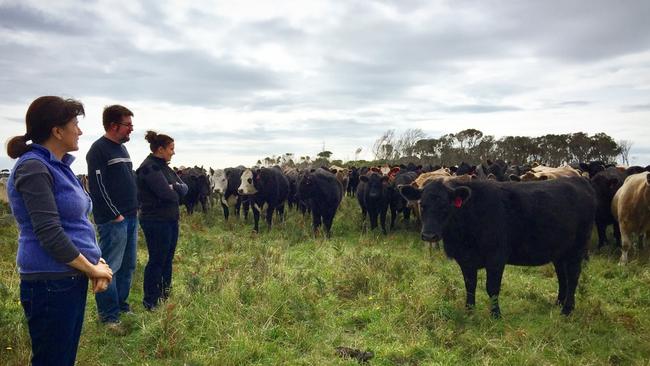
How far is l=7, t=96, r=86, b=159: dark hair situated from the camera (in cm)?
276

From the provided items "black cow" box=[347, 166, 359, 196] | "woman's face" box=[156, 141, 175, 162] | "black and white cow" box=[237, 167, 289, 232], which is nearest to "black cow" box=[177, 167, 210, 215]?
"black and white cow" box=[237, 167, 289, 232]

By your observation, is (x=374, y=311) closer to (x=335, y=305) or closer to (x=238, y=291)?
(x=335, y=305)

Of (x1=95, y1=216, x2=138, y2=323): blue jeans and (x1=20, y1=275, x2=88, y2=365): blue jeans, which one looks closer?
(x1=20, y1=275, x2=88, y2=365): blue jeans

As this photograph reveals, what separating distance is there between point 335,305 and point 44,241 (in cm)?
440

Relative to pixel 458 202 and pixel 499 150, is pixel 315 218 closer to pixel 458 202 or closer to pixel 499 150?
pixel 458 202

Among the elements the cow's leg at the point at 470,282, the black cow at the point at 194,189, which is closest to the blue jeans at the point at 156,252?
the cow's leg at the point at 470,282

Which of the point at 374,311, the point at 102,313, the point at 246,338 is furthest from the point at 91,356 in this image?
the point at 374,311

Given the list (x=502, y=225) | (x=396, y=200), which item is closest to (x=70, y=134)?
(x=502, y=225)

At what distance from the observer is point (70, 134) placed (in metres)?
2.89

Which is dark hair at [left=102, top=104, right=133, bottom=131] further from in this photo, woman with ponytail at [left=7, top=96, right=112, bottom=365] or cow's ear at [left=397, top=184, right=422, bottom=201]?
cow's ear at [left=397, top=184, right=422, bottom=201]

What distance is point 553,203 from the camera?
20.8 feet

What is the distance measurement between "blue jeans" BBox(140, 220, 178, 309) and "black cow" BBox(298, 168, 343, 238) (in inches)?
286

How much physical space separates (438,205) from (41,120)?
468cm

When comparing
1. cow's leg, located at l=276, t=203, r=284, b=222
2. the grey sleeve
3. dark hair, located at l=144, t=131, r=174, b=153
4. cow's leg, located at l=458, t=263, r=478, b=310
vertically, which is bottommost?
cow's leg, located at l=276, t=203, r=284, b=222
